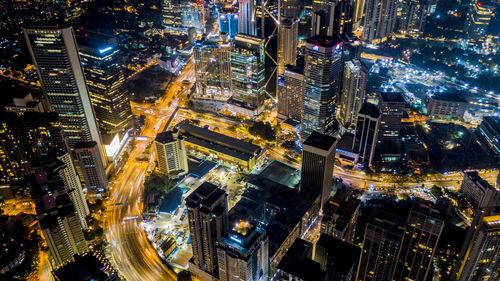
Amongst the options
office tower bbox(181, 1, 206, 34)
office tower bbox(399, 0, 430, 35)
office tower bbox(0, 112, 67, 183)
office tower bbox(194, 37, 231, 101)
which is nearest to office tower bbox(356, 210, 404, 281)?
office tower bbox(0, 112, 67, 183)

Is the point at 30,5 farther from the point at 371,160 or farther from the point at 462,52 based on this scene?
the point at 462,52

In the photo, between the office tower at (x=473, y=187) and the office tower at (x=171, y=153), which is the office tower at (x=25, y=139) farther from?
the office tower at (x=473, y=187)

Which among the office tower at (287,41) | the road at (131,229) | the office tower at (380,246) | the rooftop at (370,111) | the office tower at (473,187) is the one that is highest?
the office tower at (287,41)

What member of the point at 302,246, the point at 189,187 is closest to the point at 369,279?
the point at 302,246

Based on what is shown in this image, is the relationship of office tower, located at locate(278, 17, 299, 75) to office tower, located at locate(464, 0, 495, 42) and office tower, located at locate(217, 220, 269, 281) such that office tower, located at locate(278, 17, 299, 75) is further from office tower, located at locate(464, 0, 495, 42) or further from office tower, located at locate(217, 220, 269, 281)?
office tower, located at locate(217, 220, 269, 281)

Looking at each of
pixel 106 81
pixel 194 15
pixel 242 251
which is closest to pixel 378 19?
pixel 194 15

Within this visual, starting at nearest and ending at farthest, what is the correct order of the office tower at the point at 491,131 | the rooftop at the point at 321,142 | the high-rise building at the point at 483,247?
the high-rise building at the point at 483,247, the rooftop at the point at 321,142, the office tower at the point at 491,131

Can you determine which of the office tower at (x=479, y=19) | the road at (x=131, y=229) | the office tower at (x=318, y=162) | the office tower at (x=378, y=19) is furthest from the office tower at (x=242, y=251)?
the office tower at (x=479, y=19)
